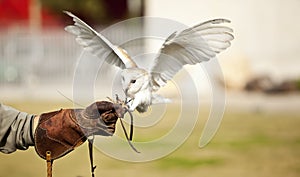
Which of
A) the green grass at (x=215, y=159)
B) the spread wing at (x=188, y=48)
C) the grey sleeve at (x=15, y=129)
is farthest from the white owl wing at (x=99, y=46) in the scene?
the green grass at (x=215, y=159)

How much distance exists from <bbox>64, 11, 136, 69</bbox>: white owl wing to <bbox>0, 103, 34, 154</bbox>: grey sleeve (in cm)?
29

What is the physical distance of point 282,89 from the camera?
1279cm

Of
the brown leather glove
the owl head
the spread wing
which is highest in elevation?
the spread wing

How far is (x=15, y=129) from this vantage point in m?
2.38

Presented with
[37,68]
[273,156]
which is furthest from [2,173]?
[37,68]

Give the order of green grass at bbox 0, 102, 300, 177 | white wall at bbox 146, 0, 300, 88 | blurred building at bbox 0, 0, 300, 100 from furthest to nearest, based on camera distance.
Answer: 1. white wall at bbox 146, 0, 300, 88
2. blurred building at bbox 0, 0, 300, 100
3. green grass at bbox 0, 102, 300, 177

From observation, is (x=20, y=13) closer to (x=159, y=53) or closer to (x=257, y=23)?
(x=257, y=23)

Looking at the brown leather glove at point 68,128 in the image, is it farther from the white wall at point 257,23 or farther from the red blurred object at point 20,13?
the red blurred object at point 20,13

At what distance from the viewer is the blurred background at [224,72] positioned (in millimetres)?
7352

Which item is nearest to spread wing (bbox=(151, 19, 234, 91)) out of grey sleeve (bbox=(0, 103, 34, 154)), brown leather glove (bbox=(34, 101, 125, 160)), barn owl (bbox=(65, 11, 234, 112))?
barn owl (bbox=(65, 11, 234, 112))

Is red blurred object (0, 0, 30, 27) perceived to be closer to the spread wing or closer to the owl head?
the spread wing

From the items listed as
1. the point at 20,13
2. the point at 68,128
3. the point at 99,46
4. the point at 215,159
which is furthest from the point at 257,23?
the point at 68,128

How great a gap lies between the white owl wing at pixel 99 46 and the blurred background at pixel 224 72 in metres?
4.27

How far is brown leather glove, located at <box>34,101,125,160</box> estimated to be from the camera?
2314 millimetres
